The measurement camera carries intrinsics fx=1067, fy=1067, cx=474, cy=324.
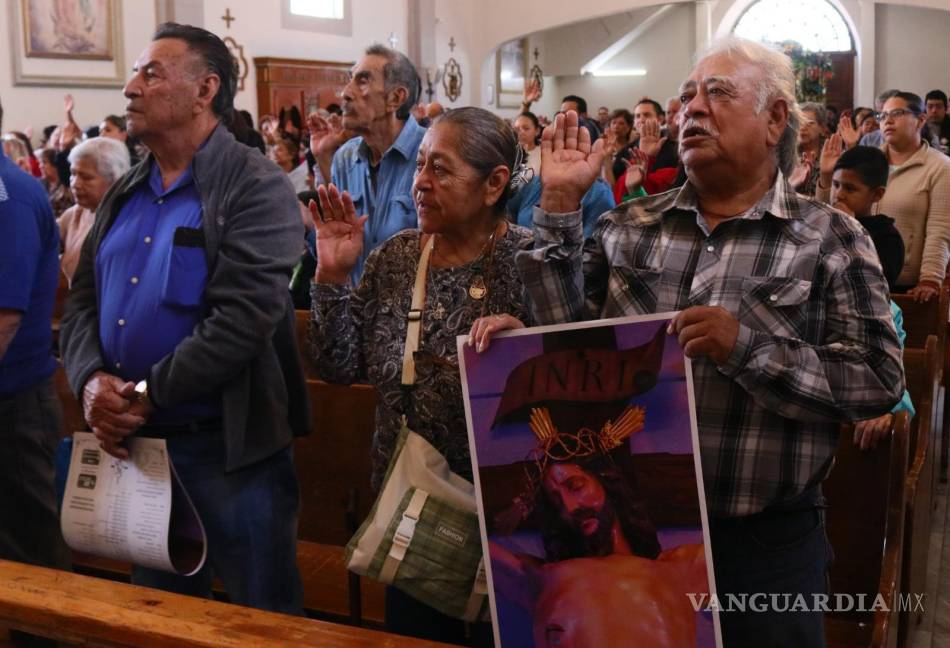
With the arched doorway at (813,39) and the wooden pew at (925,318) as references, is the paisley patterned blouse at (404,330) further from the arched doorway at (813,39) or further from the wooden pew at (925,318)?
the arched doorway at (813,39)

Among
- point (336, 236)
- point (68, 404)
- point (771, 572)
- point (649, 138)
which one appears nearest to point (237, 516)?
point (336, 236)

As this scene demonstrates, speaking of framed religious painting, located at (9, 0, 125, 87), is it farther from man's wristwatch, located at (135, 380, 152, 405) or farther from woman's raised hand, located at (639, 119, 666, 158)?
man's wristwatch, located at (135, 380, 152, 405)

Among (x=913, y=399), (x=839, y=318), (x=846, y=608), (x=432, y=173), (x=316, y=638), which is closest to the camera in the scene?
(x=316, y=638)

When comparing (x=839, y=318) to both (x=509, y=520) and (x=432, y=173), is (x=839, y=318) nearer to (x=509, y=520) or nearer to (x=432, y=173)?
(x=509, y=520)

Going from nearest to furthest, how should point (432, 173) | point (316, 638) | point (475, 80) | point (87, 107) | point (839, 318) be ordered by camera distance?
point (316, 638) → point (839, 318) → point (432, 173) → point (87, 107) → point (475, 80)

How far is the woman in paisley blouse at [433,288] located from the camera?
6.91 feet

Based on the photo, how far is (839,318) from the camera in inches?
72.0

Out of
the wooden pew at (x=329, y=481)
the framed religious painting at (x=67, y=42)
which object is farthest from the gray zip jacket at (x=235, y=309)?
the framed religious painting at (x=67, y=42)

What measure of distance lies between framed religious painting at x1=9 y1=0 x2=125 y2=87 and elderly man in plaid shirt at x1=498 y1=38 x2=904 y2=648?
1143 cm

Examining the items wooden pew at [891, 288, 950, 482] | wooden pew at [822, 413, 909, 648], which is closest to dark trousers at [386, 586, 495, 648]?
wooden pew at [822, 413, 909, 648]

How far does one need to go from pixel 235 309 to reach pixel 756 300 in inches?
43.6

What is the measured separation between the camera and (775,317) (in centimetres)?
182

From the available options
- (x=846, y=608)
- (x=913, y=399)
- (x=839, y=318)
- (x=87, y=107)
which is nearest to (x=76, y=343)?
(x=839, y=318)

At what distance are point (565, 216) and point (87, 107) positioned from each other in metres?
11.8
